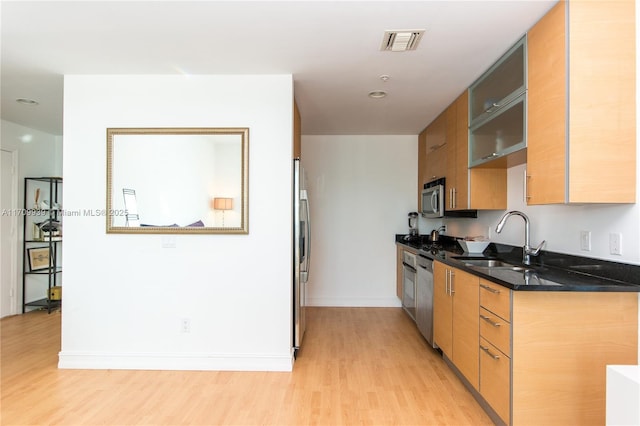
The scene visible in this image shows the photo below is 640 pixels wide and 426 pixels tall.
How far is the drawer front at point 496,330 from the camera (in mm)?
1966

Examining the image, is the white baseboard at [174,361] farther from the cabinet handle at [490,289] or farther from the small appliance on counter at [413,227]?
the small appliance on counter at [413,227]

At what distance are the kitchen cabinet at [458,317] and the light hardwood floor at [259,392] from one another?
0.67 ft

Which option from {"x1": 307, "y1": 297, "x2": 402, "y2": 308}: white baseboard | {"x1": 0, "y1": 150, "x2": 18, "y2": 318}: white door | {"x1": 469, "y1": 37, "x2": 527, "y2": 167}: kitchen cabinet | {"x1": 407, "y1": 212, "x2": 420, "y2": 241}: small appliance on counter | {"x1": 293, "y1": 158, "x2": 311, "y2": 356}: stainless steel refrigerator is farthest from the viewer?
{"x1": 307, "y1": 297, "x2": 402, "y2": 308}: white baseboard

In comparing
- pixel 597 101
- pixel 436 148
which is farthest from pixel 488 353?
pixel 436 148

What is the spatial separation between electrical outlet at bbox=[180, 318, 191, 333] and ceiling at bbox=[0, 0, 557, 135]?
1993mm

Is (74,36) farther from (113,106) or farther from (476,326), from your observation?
(476,326)

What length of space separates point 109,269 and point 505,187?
343cm

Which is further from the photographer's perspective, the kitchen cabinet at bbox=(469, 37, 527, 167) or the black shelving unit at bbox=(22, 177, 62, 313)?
the black shelving unit at bbox=(22, 177, 62, 313)

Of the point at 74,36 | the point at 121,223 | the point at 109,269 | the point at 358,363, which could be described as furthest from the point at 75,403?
the point at 74,36

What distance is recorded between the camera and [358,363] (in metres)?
3.13

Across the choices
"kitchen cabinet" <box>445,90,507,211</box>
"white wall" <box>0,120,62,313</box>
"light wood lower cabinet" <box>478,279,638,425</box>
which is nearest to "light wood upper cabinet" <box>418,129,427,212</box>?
"kitchen cabinet" <box>445,90,507,211</box>

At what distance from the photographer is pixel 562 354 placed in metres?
1.91

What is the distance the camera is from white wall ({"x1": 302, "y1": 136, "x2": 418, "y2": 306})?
16.9 ft

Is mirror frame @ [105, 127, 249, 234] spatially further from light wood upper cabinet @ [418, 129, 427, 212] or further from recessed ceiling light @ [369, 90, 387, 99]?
light wood upper cabinet @ [418, 129, 427, 212]
